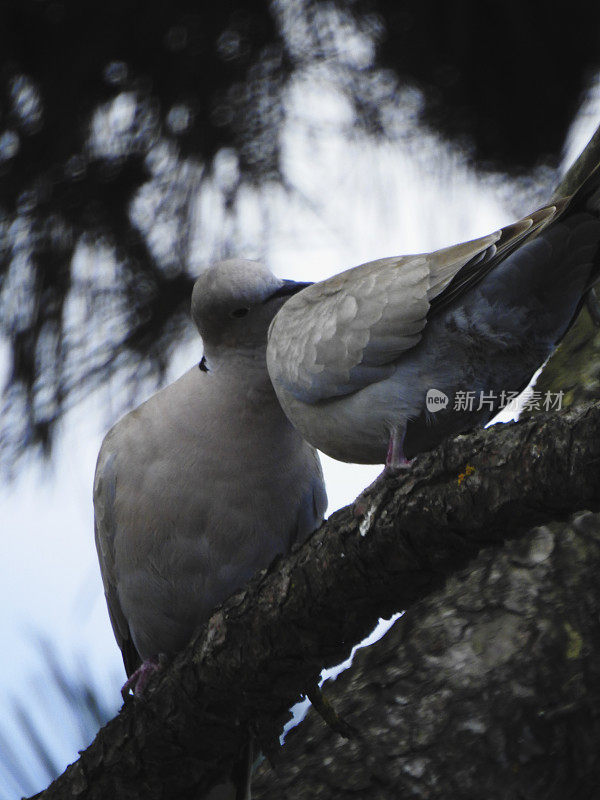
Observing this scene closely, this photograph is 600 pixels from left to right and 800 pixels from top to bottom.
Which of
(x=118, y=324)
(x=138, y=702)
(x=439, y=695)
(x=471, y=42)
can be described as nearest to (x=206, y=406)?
(x=118, y=324)

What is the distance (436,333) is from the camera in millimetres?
1239

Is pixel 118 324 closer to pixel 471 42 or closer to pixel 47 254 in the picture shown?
pixel 47 254

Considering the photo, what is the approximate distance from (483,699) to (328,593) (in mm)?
422

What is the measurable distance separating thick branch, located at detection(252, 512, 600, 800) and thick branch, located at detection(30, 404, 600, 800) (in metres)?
0.12

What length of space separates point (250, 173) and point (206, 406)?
0.41 metres

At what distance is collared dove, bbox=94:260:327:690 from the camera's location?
1.71 m

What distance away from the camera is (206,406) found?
67.8 inches

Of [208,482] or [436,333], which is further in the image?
[208,482]

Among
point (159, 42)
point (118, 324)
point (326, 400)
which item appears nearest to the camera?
point (326, 400)

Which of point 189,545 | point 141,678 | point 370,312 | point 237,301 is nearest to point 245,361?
point 237,301

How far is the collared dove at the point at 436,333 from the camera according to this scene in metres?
1.18

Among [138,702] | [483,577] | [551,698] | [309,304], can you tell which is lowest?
[551,698]

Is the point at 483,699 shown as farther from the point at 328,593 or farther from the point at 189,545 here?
the point at 189,545

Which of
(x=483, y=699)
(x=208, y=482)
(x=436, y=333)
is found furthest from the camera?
(x=208, y=482)
